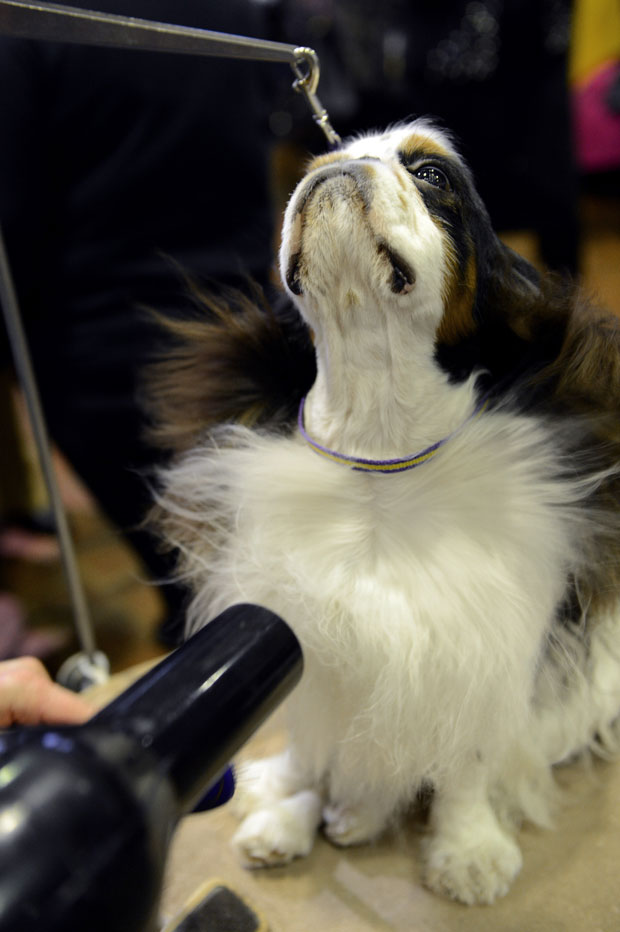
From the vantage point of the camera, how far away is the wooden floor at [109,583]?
55.4 inches

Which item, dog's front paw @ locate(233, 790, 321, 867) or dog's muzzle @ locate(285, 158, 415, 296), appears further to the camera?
dog's front paw @ locate(233, 790, 321, 867)

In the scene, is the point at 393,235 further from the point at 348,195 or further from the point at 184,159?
the point at 184,159

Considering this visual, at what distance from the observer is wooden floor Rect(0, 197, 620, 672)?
1.41 meters

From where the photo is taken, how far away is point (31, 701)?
0.49 meters

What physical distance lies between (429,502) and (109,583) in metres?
1.48

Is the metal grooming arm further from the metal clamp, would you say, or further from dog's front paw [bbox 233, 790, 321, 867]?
dog's front paw [bbox 233, 790, 321, 867]

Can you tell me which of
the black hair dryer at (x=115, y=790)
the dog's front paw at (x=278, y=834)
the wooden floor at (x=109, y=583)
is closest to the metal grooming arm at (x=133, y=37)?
the black hair dryer at (x=115, y=790)

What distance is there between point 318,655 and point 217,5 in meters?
0.82

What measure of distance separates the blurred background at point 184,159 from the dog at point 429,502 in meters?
0.22

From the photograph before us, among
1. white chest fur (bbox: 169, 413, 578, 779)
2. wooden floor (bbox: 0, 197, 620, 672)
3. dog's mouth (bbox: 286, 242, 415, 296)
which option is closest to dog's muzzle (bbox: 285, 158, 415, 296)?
dog's mouth (bbox: 286, 242, 415, 296)

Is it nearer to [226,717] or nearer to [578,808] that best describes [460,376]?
[226,717]

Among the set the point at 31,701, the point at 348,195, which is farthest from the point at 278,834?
the point at 348,195

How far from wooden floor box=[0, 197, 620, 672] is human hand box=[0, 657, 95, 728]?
923mm

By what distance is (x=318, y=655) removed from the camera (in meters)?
0.54
